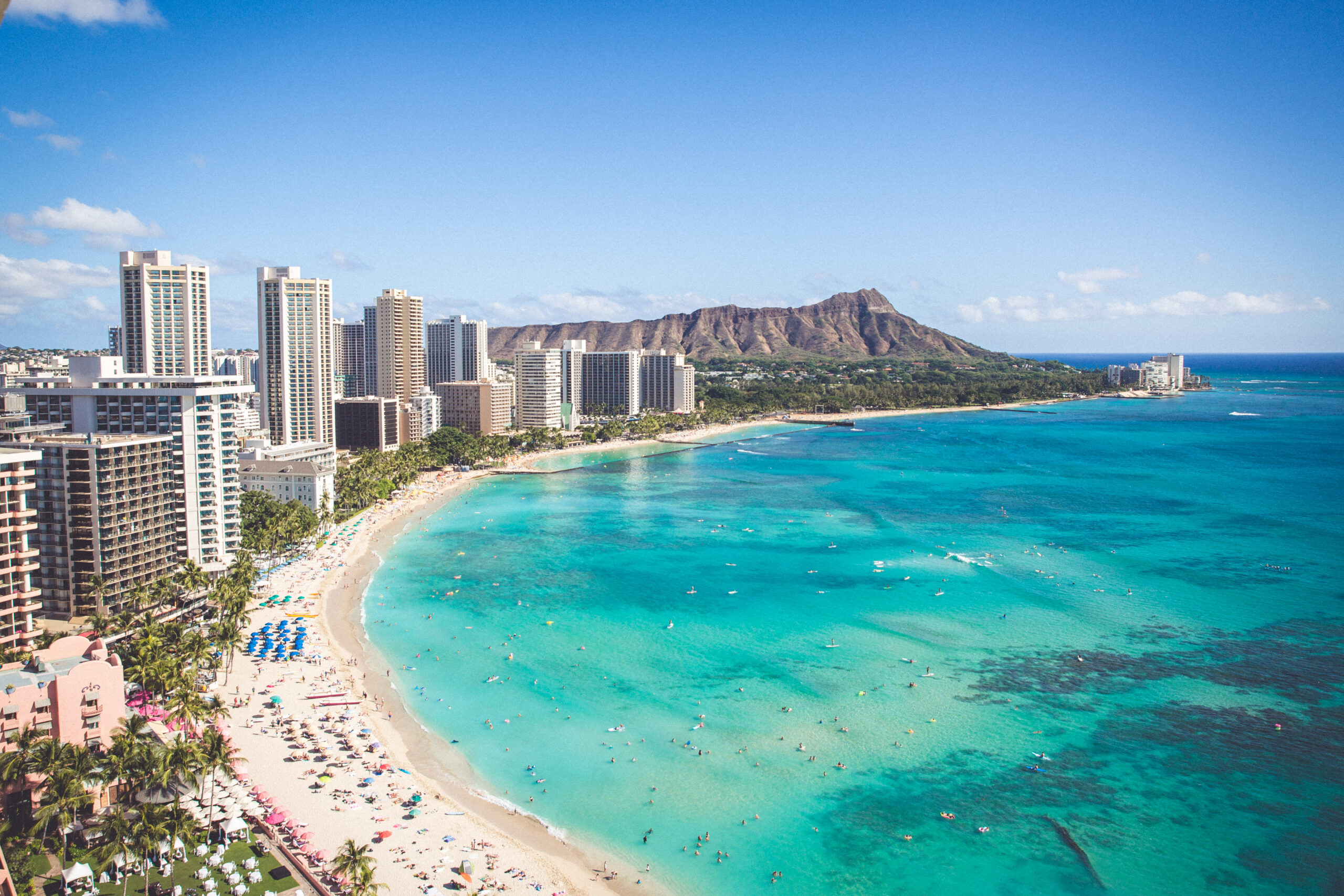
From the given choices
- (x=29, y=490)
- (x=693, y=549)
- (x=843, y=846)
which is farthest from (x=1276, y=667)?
(x=29, y=490)

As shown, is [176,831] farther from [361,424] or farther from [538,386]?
[538,386]

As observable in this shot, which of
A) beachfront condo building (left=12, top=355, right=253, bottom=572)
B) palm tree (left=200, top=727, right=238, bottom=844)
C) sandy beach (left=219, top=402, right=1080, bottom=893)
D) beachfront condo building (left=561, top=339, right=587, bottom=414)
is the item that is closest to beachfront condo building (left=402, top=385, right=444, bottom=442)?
beachfront condo building (left=561, top=339, right=587, bottom=414)

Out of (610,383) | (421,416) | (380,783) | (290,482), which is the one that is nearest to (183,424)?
(290,482)

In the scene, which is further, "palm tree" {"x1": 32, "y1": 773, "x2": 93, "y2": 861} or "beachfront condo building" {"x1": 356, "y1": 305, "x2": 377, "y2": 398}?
"beachfront condo building" {"x1": 356, "y1": 305, "x2": 377, "y2": 398}

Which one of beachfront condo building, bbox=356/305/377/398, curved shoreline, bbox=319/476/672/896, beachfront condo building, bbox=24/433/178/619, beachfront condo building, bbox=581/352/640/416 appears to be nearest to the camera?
curved shoreline, bbox=319/476/672/896

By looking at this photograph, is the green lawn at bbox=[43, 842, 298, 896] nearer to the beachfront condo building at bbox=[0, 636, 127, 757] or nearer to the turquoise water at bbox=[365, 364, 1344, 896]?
the beachfront condo building at bbox=[0, 636, 127, 757]

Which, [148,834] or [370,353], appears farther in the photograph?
[370,353]

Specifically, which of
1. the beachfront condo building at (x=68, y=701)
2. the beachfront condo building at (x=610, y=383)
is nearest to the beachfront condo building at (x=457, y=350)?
the beachfront condo building at (x=610, y=383)

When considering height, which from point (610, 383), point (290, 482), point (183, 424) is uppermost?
point (610, 383)
